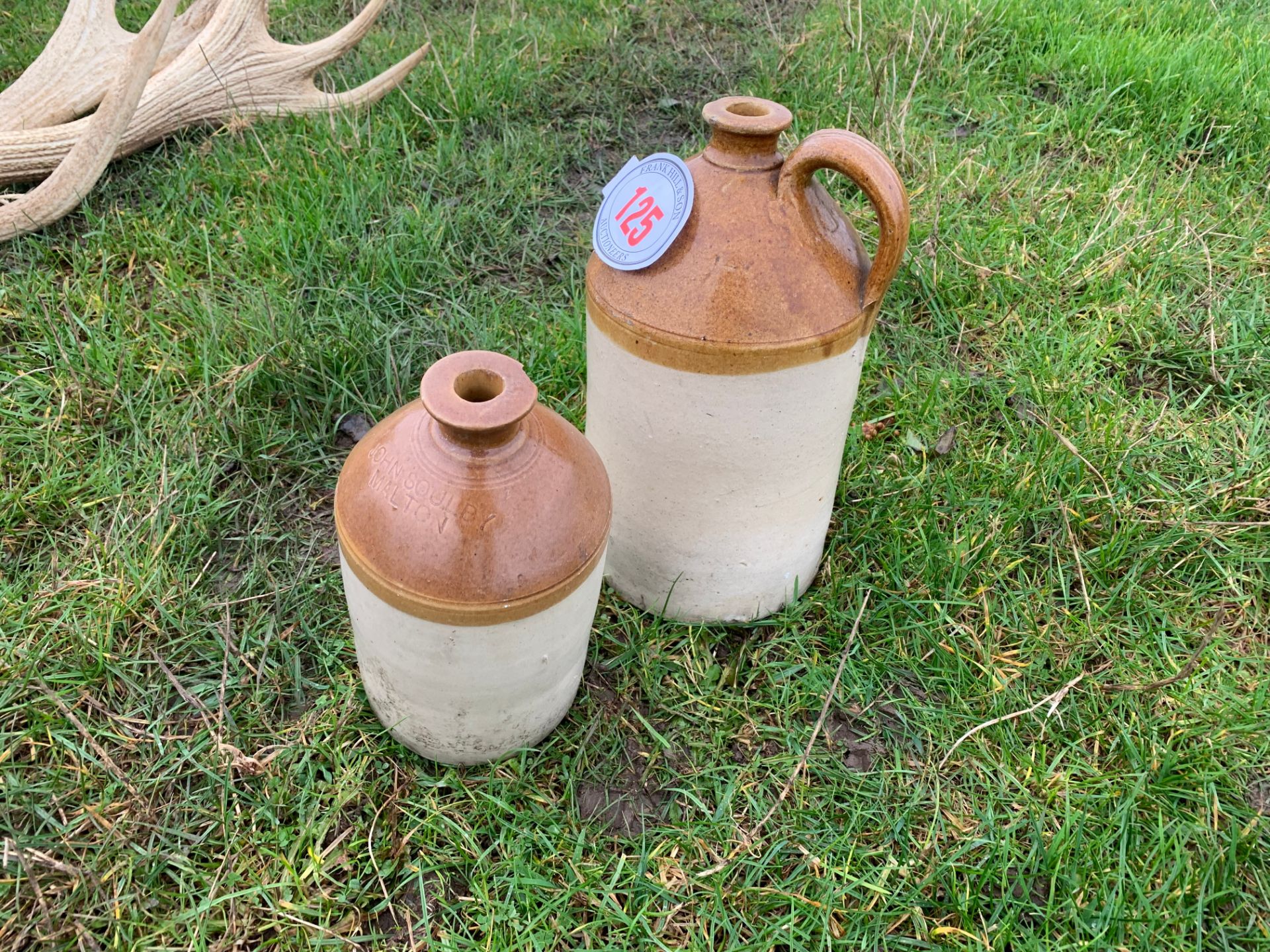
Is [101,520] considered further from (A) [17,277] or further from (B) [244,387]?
(A) [17,277]

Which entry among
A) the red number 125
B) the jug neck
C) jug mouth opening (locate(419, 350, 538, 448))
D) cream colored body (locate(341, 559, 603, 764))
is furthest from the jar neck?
cream colored body (locate(341, 559, 603, 764))

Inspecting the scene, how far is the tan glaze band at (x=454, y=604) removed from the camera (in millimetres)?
1594

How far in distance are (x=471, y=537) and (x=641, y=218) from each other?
0.73 meters

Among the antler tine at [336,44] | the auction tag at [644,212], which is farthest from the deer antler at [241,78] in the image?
the auction tag at [644,212]

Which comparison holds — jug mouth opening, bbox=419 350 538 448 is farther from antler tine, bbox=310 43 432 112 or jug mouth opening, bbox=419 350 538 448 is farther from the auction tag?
antler tine, bbox=310 43 432 112

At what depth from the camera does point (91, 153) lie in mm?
3209

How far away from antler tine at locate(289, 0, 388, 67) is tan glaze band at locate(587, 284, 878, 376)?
2.51m

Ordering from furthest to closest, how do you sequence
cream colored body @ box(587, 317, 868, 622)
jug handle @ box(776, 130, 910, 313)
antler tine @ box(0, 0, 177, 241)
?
1. antler tine @ box(0, 0, 177, 241)
2. cream colored body @ box(587, 317, 868, 622)
3. jug handle @ box(776, 130, 910, 313)

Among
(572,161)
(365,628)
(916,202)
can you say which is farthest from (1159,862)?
(572,161)

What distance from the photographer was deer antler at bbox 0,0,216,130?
3.40 metres

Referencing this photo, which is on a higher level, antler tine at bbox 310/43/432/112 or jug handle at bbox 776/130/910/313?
jug handle at bbox 776/130/910/313

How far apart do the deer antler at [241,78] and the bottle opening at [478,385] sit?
8.07 feet

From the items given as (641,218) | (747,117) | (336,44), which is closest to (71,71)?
(336,44)

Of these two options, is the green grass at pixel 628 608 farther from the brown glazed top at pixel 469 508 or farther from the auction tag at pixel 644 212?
the auction tag at pixel 644 212
